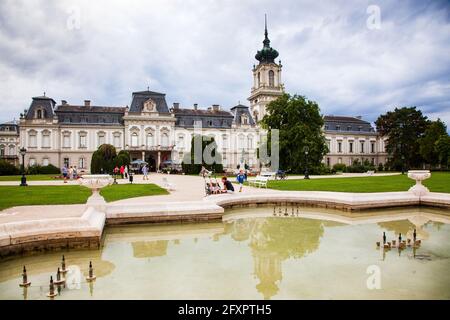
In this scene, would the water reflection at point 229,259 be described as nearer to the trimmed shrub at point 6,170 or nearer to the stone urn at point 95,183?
the stone urn at point 95,183

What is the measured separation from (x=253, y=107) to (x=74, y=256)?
56.0 m

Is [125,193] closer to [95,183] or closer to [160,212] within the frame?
[160,212]

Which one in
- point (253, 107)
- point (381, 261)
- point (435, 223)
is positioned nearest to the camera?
point (381, 261)

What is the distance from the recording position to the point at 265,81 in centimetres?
5812

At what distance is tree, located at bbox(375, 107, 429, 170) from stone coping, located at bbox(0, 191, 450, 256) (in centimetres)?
4326

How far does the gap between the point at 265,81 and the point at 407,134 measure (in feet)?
75.1

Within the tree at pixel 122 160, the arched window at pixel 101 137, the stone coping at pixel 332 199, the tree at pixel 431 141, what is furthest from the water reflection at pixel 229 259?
the arched window at pixel 101 137

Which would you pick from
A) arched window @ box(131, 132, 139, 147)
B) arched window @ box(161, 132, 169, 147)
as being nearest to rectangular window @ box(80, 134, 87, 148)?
arched window @ box(131, 132, 139, 147)

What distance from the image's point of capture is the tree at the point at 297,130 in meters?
35.7

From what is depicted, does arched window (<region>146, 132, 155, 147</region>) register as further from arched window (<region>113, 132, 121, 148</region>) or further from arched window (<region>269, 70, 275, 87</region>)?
arched window (<region>269, 70, 275, 87</region>)

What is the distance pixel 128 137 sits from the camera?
5300cm

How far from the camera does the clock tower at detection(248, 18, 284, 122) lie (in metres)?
57.8
